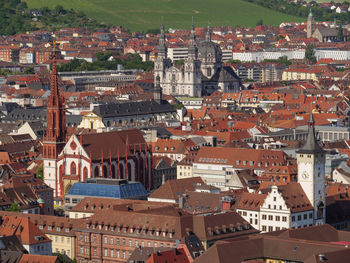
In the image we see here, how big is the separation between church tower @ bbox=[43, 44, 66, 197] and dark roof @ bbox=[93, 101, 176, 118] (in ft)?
111

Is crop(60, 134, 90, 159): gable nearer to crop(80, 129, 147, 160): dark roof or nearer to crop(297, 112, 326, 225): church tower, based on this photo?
crop(80, 129, 147, 160): dark roof

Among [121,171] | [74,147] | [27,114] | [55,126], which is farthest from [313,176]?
[27,114]

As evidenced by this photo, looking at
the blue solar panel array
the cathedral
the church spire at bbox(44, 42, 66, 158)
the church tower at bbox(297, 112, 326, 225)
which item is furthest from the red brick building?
the church spire at bbox(44, 42, 66, 158)

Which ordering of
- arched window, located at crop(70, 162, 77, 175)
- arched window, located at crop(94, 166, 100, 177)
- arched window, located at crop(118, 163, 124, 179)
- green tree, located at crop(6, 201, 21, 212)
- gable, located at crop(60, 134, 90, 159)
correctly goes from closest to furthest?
green tree, located at crop(6, 201, 21, 212) < arched window, located at crop(94, 166, 100, 177) < gable, located at crop(60, 134, 90, 159) < arched window, located at crop(70, 162, 77, 175) < arched window, located at crop(118, 163, 124, 179)

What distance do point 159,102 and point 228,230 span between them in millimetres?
87071

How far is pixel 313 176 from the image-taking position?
103 meters

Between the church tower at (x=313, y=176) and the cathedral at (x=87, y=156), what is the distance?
2760 centimetres

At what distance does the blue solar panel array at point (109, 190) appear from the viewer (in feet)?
370

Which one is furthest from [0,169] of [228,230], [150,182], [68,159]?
[228,230]

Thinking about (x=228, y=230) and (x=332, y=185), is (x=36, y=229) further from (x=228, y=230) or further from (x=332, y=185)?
(x=332, y=185)

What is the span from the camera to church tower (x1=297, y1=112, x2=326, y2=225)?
103312 millimetres

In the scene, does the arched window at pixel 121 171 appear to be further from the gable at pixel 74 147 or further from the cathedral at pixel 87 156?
the gable at pixel 74 147

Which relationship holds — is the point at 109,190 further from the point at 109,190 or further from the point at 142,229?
the point at 142,229

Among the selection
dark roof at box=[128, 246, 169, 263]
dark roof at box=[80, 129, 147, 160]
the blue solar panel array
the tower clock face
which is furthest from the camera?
dark roof at box=[80, 129, 147, 160]
